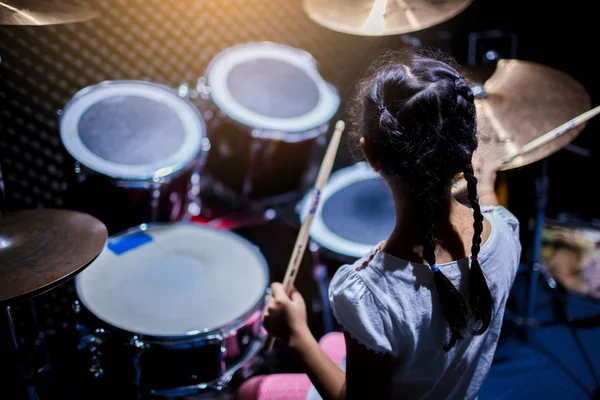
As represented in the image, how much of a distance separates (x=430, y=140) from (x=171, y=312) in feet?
3.46

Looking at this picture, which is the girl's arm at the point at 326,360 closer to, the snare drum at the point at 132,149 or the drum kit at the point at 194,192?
the drum kit at the point at 194,192

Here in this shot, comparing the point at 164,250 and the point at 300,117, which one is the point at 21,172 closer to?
the point at 164,250

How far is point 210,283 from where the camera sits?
1.65 meters

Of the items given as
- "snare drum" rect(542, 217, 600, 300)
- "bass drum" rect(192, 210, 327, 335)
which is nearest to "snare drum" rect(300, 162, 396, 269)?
"bass drum" rect(192, 210, 327, 335)

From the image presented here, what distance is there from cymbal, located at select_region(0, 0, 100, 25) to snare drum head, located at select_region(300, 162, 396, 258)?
1137 millimetres

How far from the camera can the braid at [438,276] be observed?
0.92 metres

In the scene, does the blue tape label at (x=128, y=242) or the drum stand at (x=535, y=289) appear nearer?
the blue tape label at (x=128, y=242)

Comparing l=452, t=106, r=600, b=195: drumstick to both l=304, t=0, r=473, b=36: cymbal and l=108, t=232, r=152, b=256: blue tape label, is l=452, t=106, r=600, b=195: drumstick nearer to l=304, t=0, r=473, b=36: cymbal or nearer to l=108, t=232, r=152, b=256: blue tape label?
l=304, t=0, r=473, b=36: cymbal

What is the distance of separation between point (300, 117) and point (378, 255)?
1417 millimetres

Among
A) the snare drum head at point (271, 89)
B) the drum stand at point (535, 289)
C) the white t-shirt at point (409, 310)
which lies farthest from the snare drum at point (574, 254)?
the white t-shirt at point (409, 310)

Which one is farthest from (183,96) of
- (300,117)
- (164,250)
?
(164,250)

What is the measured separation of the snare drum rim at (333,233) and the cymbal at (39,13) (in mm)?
1035

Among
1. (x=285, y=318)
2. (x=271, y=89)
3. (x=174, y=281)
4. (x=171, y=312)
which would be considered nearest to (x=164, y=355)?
(x=171, y=312)

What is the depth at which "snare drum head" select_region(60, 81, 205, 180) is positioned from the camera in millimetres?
1799
